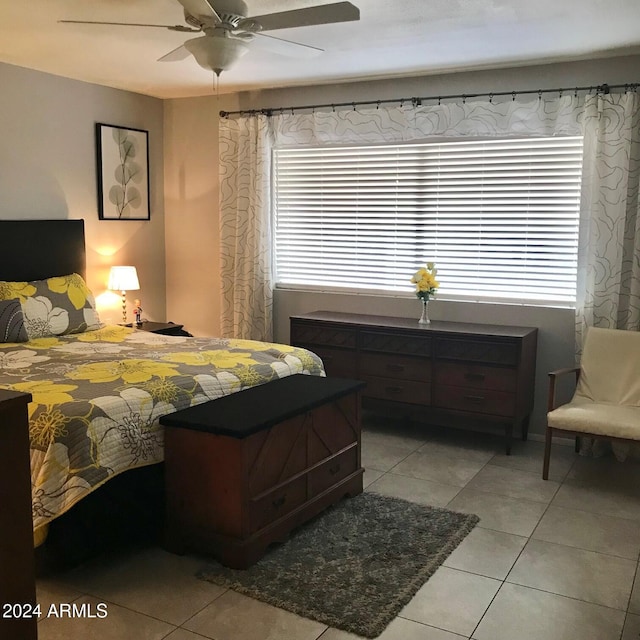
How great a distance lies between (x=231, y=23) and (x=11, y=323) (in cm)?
229

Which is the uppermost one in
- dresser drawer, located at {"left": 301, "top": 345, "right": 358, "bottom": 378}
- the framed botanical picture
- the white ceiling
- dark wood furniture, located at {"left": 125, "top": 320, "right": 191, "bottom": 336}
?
the white ceiling

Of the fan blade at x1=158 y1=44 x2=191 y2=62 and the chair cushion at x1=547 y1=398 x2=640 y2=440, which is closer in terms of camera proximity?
the fan blade at x1=158 y1=44 x2=191 y2=62

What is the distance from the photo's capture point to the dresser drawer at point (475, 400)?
14.7 feet

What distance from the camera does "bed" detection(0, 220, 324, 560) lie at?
2754 mm

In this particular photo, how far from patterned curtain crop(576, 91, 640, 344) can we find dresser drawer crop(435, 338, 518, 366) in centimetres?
55

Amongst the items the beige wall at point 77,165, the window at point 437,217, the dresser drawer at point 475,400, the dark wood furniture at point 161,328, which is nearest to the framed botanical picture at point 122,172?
the beige wall at point 77,165

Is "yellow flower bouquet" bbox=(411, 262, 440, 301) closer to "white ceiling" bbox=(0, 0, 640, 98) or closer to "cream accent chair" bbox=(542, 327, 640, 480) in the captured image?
"cream accent chair" bbox=(542, 327, 640, 480)

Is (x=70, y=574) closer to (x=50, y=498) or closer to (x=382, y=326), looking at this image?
(x=50, y=498)

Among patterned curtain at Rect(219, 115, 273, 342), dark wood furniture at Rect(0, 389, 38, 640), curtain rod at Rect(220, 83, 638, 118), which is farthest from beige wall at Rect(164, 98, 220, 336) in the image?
dark wood furniture at Rect(0, 389, 38, 640)

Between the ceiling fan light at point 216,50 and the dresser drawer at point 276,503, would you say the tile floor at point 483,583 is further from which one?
the ceiling fan light at point 216,50

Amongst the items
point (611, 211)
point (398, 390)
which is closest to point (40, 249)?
point (398, 390)

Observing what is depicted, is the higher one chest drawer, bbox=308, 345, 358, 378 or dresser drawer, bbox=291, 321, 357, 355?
dresser drawer, bbox=291, 321, 357, 355

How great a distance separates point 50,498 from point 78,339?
6.30ft

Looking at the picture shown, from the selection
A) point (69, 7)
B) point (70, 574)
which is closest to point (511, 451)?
point (70, 574)
